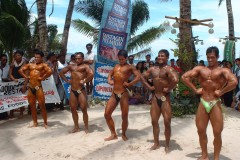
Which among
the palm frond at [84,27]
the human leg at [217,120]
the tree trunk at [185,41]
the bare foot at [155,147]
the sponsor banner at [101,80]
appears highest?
the palm frond at [84,27]

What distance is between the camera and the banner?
9781mm

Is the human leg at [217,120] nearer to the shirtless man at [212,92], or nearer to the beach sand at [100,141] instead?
the shirtless man at [212,92]

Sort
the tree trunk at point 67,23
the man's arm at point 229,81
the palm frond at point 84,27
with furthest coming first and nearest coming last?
the palm frond at point 84,27, the tree trunk at point 67,23, the man's arm at point 229,81

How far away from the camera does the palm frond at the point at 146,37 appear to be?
18.3 metres

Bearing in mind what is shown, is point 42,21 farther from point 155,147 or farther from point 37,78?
point 155,147

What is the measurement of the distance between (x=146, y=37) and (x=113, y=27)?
8.76m

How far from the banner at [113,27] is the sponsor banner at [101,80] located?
30cm

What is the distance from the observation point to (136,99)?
37.1 ft

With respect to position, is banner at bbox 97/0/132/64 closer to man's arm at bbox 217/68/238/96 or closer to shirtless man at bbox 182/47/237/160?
shirtless man at bbox 182/47/237/160

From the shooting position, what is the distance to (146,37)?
60.5ft

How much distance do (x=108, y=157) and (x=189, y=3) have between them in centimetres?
627

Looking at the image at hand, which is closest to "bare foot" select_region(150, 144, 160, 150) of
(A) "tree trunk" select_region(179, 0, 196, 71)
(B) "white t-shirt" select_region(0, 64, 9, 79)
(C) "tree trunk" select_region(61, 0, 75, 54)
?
(A) "tree trunk" select_region(179, 0, 196, 71)

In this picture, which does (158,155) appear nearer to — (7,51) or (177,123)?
(177,123)

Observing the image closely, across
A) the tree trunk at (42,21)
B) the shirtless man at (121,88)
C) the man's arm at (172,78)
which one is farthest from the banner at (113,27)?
the man's arm at (172,78)
